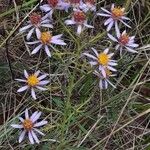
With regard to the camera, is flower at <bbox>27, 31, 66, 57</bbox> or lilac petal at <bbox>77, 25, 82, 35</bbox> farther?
flower at <bbox>27, 31, 66, 57</bbox>

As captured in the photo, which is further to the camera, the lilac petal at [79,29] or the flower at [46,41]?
the flower at [46,41]

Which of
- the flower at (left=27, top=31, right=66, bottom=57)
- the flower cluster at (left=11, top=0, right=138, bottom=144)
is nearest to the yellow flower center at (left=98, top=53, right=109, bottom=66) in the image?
the flower cluster at (left=11, top=0, right=138, bottom=144)

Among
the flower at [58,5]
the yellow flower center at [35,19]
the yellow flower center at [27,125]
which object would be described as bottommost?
the yellow flower center at [27,125]

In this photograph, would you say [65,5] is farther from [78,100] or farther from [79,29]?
[78,100]

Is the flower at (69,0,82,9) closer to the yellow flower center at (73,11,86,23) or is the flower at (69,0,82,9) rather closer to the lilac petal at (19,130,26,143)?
the yellow flower center at (73,11,86,23)

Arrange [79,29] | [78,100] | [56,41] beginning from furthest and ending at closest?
[78,100] < [56,41] < [79,29]

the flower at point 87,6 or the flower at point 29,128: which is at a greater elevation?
the flower at point 87,6

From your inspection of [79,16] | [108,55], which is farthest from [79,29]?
[108,55]

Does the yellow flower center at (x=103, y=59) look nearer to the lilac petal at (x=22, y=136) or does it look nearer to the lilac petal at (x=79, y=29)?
the lilac petal at (x=79, y=29)

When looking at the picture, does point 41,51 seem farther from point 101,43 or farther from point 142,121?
point 142,121

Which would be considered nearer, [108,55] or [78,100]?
[108,55]

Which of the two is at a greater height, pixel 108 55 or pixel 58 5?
pixel 58 5

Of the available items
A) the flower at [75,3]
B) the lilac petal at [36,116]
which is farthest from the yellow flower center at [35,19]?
the lilac petal at [36,116]
